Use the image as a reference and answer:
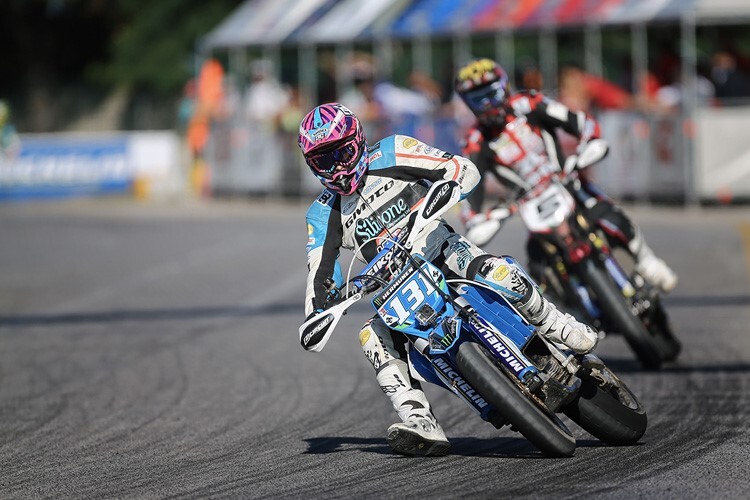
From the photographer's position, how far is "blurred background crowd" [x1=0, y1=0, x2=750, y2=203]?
22.0m

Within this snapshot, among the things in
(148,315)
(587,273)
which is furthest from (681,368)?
(148,315)

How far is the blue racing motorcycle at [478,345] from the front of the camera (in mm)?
7090

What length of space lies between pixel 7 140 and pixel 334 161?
850 inches

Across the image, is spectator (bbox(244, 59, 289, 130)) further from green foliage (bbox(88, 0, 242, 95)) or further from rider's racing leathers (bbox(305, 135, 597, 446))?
rider's racing leathers (bbox(305, 135, 597, 446))

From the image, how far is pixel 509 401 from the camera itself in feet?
22.9

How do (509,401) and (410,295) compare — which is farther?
(410,295)

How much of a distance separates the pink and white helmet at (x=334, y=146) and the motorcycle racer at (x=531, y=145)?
276 centimetres

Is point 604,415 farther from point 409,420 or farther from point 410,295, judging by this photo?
point 410,295

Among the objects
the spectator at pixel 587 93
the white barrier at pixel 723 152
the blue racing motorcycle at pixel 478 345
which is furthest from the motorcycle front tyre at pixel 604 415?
the white barrier at pixel 723 152

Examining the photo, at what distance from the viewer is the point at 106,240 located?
2241 cm

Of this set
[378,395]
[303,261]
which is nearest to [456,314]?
[378,395]

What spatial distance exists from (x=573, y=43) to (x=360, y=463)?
93.7 ft

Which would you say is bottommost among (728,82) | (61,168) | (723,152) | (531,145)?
(61,168)

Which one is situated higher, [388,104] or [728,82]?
[728,82]
